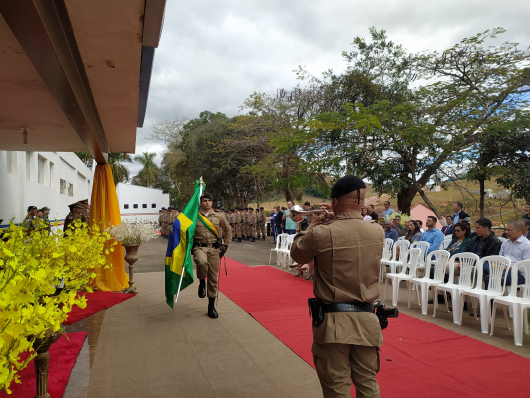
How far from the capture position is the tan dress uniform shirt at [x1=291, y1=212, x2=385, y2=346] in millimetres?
2299

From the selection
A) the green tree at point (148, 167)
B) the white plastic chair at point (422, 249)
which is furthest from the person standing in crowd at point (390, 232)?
the green tree at point (148, 167)

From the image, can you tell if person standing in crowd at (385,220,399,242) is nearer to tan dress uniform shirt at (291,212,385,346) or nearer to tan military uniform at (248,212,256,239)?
tan dress uniform shirt at (291,212,385,346)

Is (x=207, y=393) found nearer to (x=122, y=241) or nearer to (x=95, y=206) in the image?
(x=122, y=241)

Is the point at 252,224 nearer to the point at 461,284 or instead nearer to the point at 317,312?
the point at 461,284

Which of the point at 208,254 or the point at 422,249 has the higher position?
the point at 208,254

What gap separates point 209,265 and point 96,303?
7.03 ft

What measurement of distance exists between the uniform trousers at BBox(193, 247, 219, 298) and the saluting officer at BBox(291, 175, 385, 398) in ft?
10.9

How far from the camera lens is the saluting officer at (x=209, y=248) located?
221 inches

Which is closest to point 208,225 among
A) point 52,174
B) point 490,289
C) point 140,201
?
point 490,289

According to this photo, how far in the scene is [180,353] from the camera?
13.8ft

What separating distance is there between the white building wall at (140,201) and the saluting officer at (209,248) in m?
28.1

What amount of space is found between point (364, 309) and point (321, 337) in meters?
0.33

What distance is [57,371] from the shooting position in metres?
3.63

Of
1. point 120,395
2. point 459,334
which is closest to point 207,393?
point 120,395
